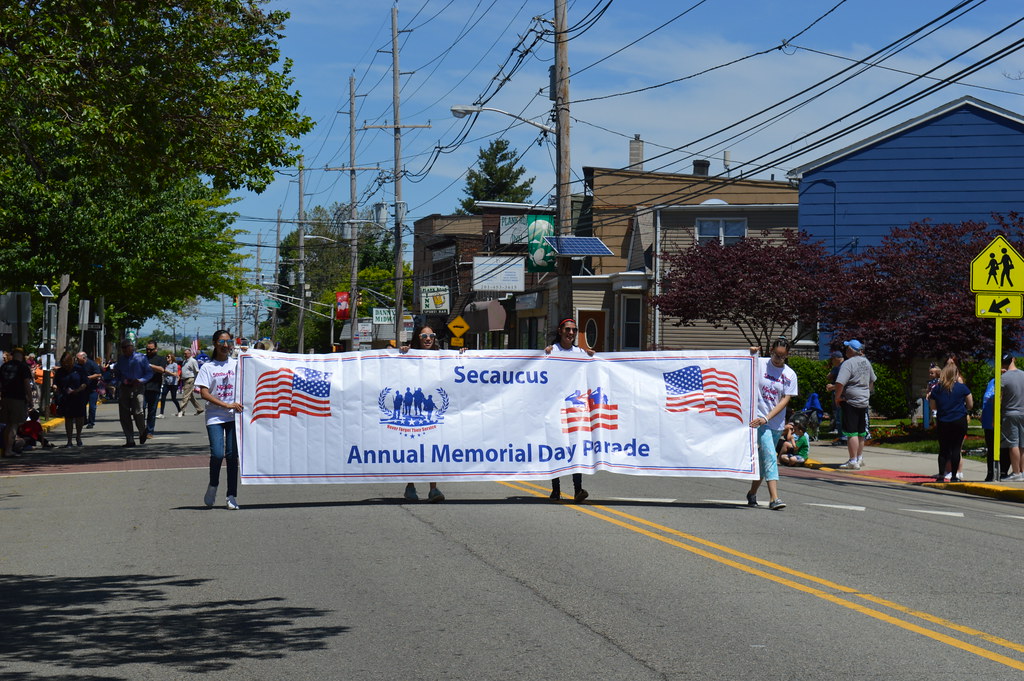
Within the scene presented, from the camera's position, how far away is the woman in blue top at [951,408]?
1766cm

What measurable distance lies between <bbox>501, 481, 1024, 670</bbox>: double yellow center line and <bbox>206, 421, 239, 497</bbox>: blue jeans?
3624 millimetres

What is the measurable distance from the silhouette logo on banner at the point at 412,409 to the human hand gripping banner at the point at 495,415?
13 millimetres

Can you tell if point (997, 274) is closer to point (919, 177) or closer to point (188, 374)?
point (919, 177)

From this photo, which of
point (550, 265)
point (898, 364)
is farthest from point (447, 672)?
point (550, 265)

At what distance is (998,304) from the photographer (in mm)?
18250

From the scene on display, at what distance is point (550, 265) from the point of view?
136 feet

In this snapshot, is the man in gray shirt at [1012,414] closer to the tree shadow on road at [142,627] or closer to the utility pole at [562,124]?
the utility pole at [562,124]

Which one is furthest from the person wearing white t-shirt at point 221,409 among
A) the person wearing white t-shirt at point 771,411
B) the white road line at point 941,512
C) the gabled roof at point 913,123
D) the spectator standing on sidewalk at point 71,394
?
the gabled roof at point 913,123

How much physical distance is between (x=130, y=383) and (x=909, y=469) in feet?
46.9

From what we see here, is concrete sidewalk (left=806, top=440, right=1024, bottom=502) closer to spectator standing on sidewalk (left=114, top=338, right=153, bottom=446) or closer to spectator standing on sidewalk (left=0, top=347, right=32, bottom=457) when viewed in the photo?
spectator standing on sidewalk (left=114, top=338, right=153, bottom=446)

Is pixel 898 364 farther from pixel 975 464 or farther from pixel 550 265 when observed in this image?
pixel 550 265

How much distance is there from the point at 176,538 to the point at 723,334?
3379 centimetres

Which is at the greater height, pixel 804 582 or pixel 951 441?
pixel 951 441

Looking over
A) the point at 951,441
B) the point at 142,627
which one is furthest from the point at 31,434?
the point at 142,627
